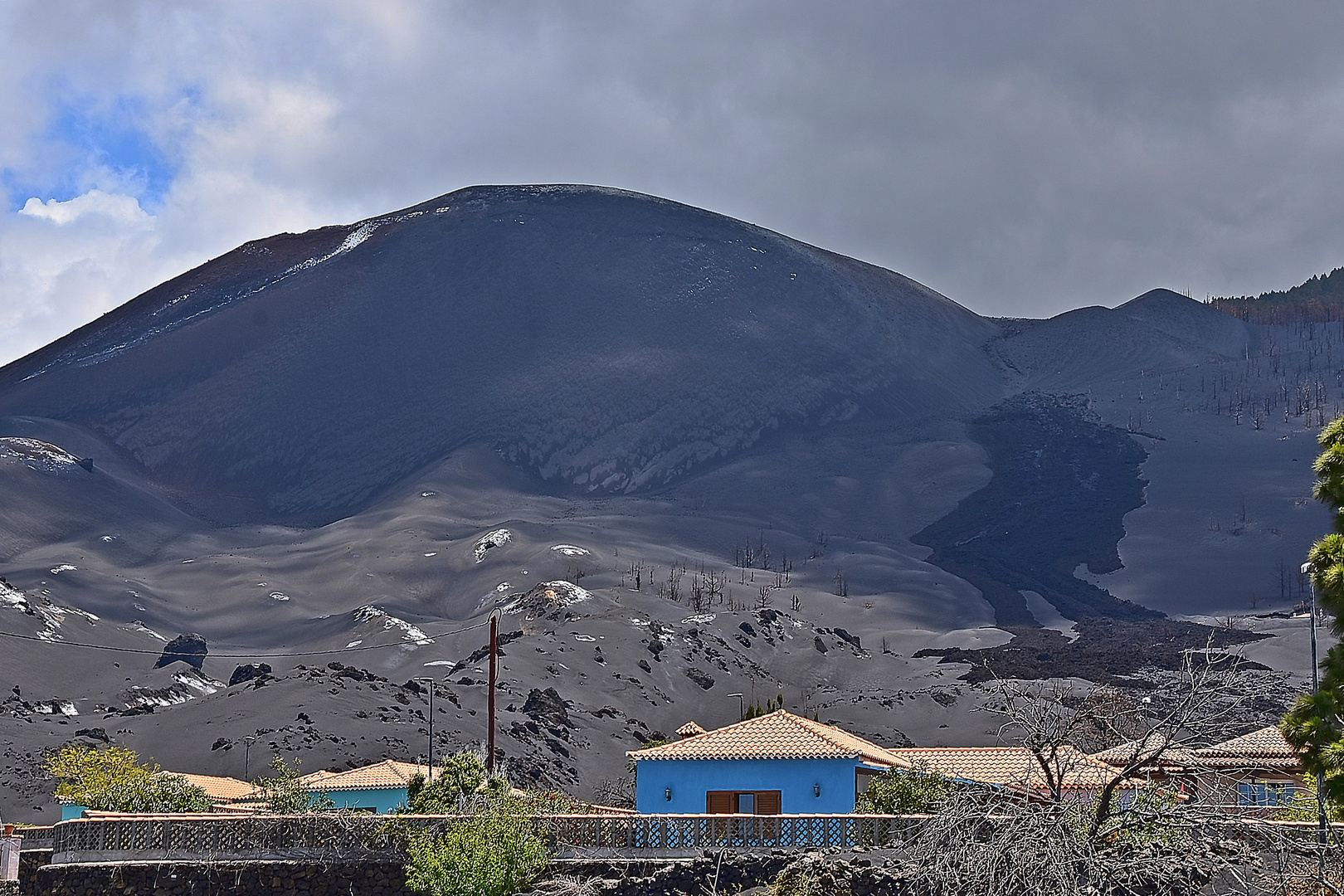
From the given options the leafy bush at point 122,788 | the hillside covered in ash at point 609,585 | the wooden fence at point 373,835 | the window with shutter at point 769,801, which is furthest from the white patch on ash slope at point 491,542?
the wooden fence at point 373,835

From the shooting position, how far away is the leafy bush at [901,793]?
2498cm

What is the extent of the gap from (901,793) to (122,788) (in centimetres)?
1738

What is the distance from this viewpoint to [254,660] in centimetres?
11800

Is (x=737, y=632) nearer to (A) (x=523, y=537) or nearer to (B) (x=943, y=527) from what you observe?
(A) (x=523, y=537)

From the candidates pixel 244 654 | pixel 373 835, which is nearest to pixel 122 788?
pixel 373 835

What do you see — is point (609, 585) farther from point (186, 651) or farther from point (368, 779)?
point (368, 779)

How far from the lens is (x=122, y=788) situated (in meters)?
33.8

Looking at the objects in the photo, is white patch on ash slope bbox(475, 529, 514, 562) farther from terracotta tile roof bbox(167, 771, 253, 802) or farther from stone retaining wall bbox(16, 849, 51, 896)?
stone retaining wall bbox(16, 849, 51, 896)

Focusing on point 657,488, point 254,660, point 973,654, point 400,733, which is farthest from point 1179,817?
point 657,488

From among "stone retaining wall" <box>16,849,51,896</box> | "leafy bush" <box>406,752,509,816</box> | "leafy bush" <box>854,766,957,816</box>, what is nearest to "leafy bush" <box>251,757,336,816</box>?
"leafy bush" <box>406,752,509,816</box>

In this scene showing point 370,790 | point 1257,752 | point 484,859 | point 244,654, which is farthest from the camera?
point 244,654

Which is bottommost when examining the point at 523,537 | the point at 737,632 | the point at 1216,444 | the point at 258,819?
the point at 258,819

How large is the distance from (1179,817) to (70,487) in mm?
174195

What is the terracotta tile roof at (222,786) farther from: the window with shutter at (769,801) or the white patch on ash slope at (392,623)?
the white patch on ash slope at (392,623)
